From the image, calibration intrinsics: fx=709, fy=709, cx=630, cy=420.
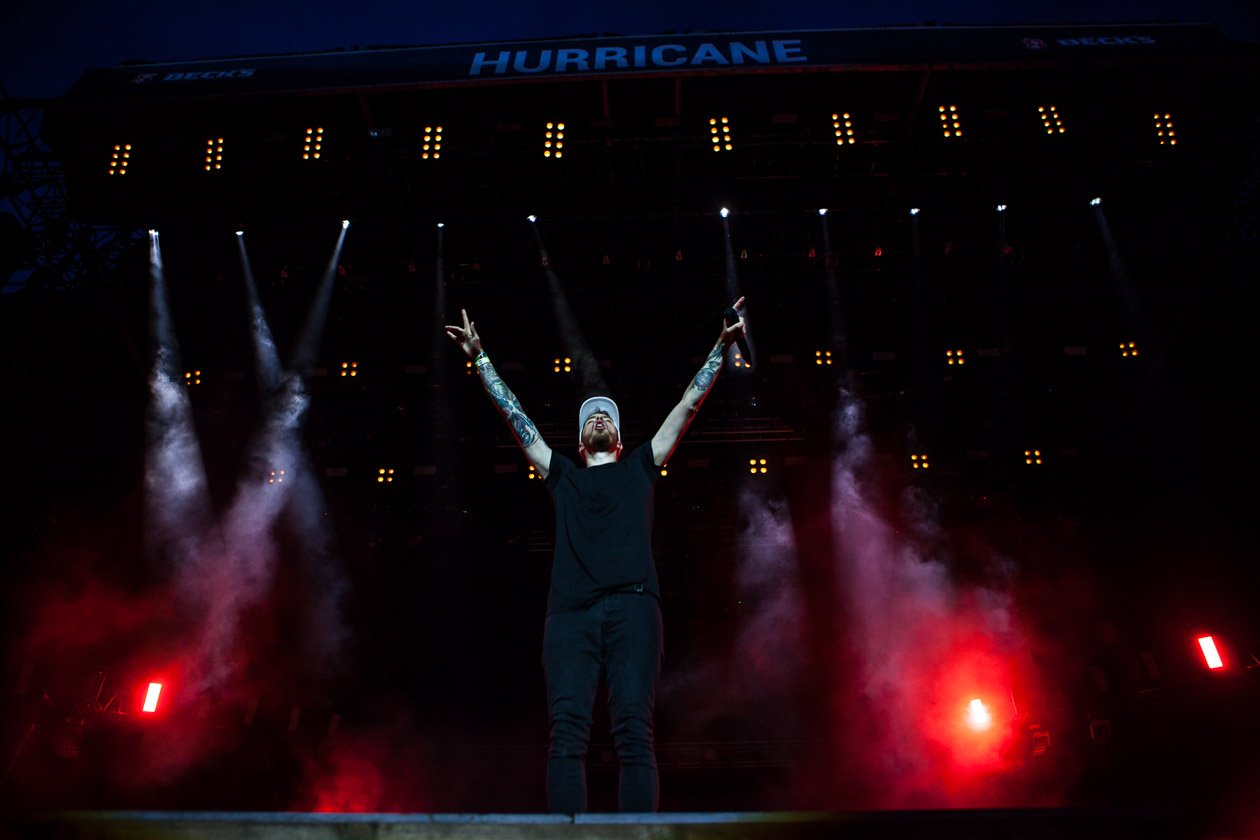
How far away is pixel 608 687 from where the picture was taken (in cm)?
266

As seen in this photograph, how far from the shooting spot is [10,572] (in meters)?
8.33

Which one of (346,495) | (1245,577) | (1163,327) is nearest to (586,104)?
(346,495)

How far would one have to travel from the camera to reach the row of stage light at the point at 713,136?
8141 mm

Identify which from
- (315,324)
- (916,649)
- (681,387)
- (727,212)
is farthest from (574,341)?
(916,649)

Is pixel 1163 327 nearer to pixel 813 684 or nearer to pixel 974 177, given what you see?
pixel 974 177

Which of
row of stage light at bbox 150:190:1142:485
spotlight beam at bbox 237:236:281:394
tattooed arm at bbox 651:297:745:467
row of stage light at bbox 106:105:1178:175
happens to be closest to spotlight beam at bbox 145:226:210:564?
row of stage light at bbox 150:190:1142:485

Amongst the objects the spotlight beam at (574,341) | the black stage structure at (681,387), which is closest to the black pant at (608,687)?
the black stage structure at (681,387)

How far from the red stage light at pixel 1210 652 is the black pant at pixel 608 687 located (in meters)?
8.37

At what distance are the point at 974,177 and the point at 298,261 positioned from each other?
8.82m

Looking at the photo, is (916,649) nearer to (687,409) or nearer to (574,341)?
(574,341)

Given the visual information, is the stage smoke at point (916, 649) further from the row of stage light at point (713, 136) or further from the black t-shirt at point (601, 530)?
the black t-shirt at point (601, 530)

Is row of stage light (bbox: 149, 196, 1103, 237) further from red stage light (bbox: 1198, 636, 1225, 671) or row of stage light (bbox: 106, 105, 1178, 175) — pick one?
red stage light (bbox: 1198, 636, 1225, 671)

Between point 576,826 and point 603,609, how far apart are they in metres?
0.92

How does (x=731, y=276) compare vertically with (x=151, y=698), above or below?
above
